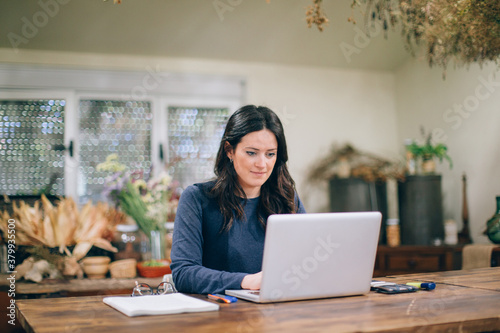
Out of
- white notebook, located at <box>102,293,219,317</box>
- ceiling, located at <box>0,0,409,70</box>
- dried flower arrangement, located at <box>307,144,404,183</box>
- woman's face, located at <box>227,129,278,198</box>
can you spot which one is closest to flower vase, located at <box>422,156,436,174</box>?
dried flower arrangement, located at <box>307,144,404,183</box>

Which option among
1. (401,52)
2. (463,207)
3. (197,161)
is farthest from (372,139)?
(197,161)

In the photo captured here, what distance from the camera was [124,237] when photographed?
3.34 m

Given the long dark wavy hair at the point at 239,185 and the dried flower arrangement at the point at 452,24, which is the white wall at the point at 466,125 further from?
the long dark wavy hair at the point at 239,185

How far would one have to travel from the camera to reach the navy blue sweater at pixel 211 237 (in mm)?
1862

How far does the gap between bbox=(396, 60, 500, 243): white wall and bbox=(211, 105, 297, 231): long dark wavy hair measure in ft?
7.72

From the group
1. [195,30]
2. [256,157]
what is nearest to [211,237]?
[256,157]

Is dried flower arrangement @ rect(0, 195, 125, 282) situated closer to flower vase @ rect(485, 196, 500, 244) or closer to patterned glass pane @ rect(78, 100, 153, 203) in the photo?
patterned glass pane @ rect(78, 100, 153, 203)

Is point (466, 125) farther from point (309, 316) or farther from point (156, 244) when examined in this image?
point (309, 316)

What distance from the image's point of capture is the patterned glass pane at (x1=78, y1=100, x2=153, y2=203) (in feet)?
13.7

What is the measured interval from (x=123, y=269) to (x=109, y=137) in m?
1.53

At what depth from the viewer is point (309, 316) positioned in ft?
4.16

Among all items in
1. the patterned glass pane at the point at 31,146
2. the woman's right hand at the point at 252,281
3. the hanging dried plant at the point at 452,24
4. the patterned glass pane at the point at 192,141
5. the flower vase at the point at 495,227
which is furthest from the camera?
the patterned glass pane at the point at 192,141

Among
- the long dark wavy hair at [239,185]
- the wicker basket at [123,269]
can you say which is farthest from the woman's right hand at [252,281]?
the wicker basket at [123,269]

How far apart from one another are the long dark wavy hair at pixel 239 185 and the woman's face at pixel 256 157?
0.03 m
